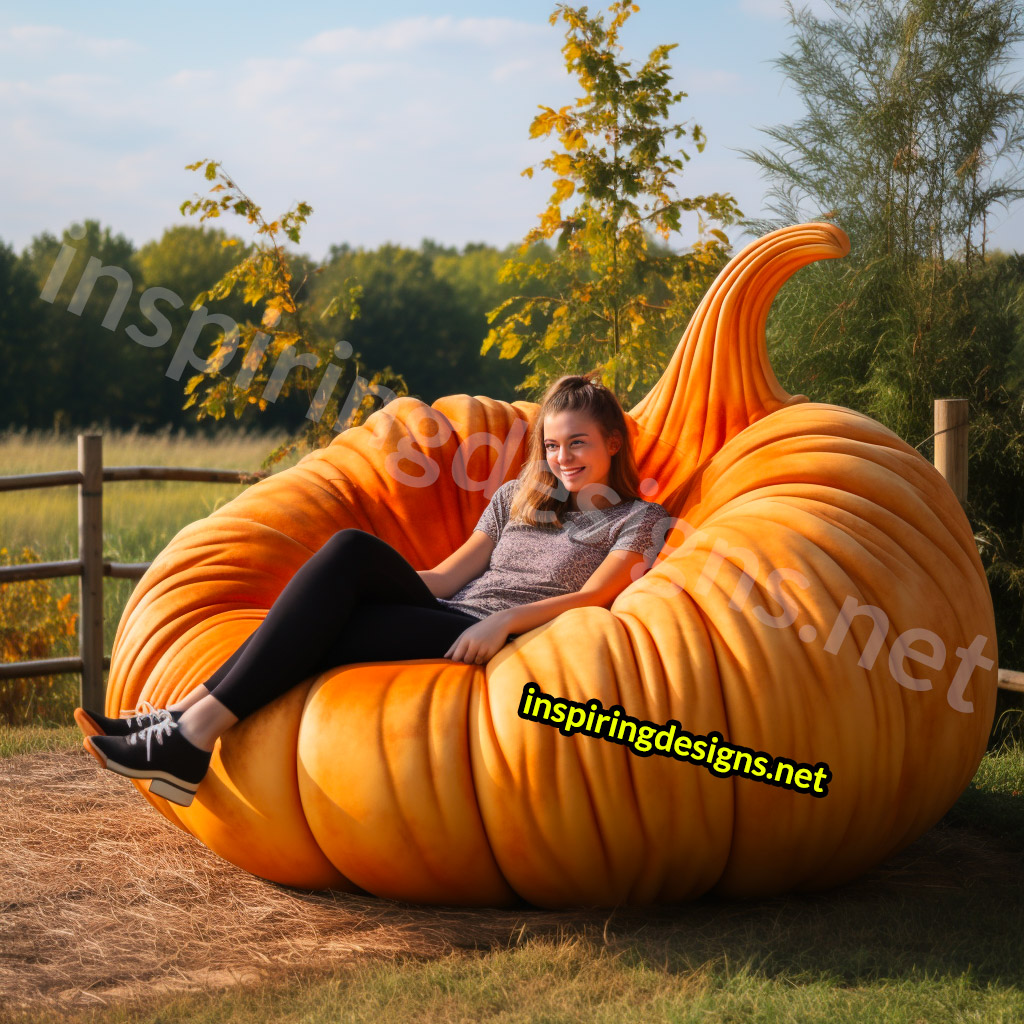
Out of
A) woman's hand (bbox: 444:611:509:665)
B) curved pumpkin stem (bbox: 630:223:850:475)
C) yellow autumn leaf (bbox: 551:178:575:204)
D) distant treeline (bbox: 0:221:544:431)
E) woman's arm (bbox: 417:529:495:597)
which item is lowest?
woman's hand (bbox: 444:611:509:665)

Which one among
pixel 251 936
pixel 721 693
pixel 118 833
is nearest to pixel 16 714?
pixel 118 833

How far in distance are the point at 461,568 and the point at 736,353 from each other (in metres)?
1.11

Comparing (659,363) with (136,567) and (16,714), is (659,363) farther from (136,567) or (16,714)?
(16,714)

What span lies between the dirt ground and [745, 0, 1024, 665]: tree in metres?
2.14

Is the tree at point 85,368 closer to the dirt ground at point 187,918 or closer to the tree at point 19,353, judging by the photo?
the tree at point 19,353

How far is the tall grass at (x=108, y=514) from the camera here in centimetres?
691

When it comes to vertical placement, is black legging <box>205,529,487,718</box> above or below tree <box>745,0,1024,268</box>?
below

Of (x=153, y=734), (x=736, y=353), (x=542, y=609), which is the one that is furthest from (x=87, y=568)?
(x=736, y=353)

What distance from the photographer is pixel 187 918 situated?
8.93ft

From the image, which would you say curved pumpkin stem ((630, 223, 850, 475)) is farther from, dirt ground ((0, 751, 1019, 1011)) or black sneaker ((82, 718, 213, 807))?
black sneaker ((82, 718, 213, 807))

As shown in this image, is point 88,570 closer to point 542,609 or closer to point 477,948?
point 542,609

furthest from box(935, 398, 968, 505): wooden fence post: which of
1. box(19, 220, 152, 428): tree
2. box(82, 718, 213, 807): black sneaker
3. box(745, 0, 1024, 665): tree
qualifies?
box(19, 220, 152, 428): tree

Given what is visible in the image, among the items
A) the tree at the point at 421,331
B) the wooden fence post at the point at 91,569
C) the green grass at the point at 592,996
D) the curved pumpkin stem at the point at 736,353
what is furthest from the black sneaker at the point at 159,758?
the tree at the point at 421,331

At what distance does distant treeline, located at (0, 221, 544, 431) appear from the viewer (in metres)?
26.8
